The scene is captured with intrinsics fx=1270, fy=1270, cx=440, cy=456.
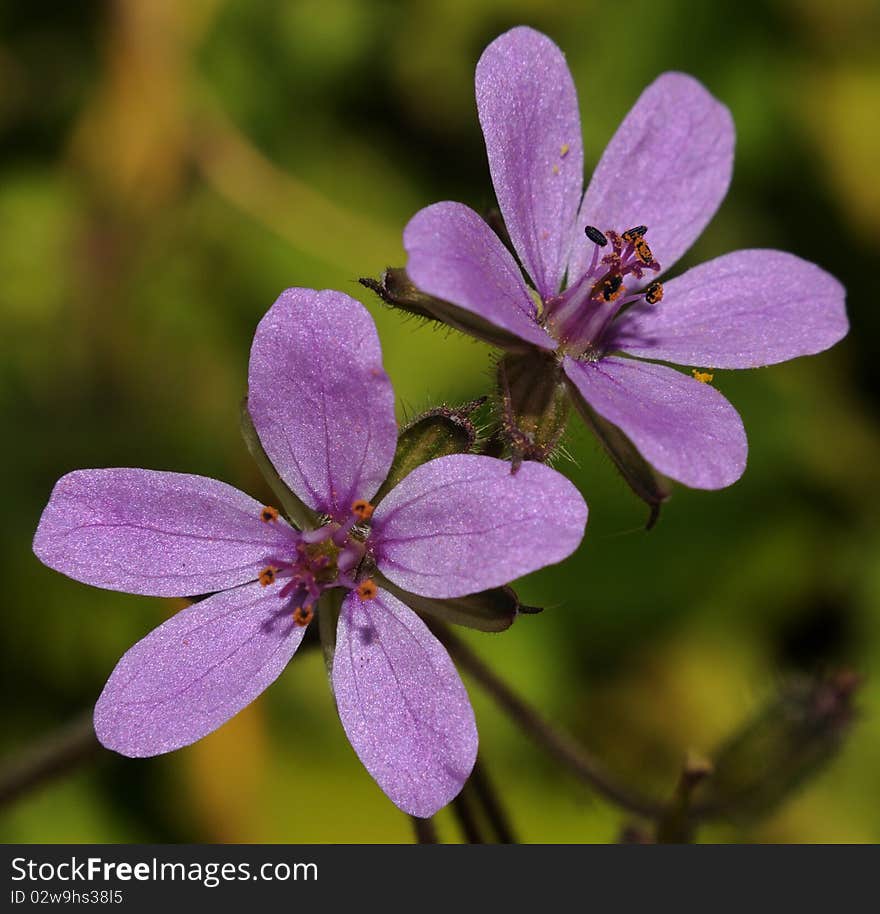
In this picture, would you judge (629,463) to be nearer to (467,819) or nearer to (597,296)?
(597,296)

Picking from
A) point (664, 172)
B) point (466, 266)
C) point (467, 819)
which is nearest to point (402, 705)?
point (467, 819)

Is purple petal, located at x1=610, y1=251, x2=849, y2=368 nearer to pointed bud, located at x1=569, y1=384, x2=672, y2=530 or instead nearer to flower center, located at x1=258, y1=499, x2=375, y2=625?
pointed bud, located at x1=569, y1=384, x2=672, y2=530

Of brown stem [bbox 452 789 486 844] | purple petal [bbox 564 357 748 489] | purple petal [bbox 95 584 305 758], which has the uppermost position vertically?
purple petal [bbox 564 357 748 489]

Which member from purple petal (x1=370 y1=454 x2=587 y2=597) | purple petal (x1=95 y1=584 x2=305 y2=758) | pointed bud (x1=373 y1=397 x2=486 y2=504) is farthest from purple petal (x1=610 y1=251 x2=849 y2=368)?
purple petal (x1=95 y1=584 x2=305 y2=758)

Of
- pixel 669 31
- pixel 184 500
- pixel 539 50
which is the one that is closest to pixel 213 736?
pixel 184 500

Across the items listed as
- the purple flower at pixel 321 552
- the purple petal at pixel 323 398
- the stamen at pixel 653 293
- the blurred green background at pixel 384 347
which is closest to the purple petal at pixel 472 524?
the purple flower at pixel 321 552
